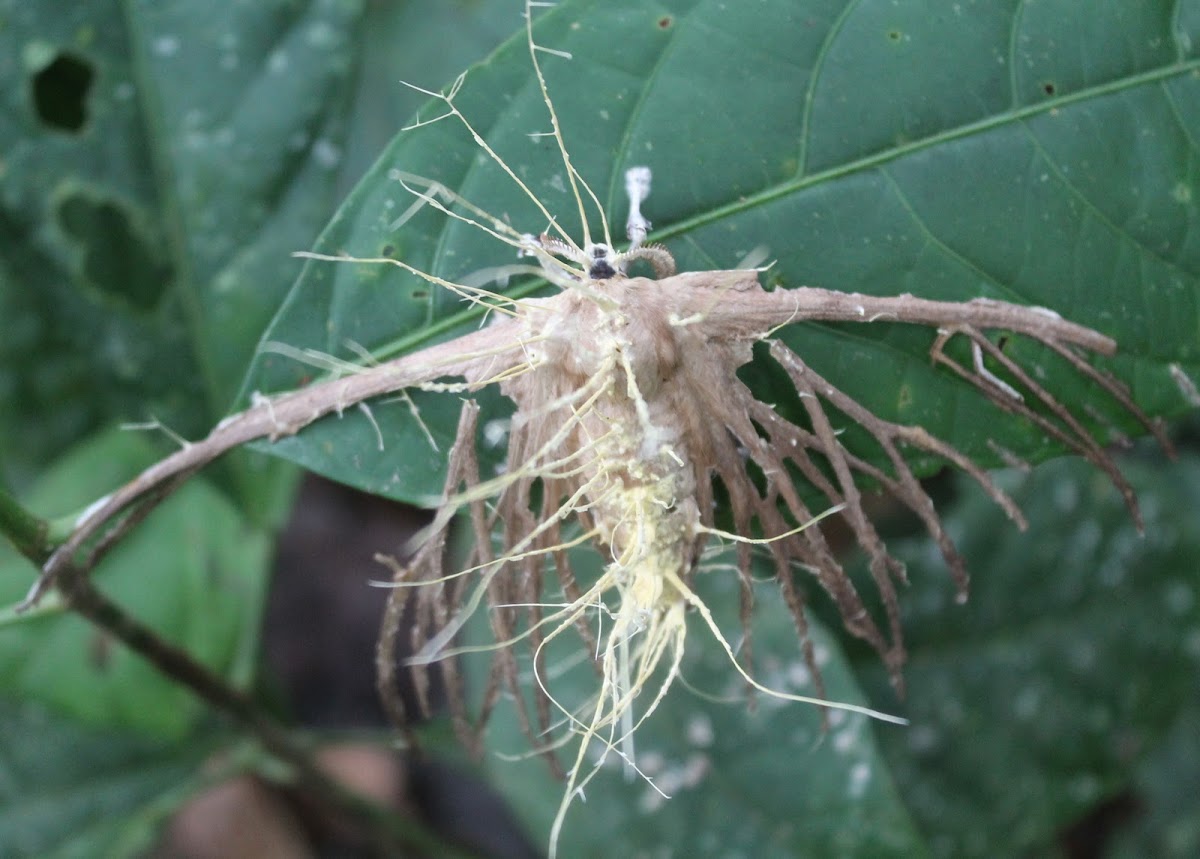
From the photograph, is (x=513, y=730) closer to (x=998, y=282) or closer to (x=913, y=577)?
(x=913, y=577)

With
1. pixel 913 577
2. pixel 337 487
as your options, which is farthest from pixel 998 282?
pixel 337 487

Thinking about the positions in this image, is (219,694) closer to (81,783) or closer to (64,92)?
(81,783)

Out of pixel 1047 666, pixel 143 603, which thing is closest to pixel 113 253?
pixel 143 603

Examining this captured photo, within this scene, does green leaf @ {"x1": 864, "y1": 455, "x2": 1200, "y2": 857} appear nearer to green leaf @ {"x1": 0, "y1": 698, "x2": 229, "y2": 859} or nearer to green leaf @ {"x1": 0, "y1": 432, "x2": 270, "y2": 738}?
green leaf @ {"x1": 0, "y1": 432, "x2": 270, "y2": 738}

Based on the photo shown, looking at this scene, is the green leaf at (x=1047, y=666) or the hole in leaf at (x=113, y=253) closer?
the hole in leaf at (x=113, y=253)

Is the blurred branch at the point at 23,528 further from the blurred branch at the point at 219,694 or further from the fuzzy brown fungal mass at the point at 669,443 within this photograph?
the fuzzy brown fungal mass at the point at 669,443

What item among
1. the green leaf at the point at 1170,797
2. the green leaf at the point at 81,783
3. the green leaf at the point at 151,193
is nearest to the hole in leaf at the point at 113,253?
the green leaf at the point at 151,193

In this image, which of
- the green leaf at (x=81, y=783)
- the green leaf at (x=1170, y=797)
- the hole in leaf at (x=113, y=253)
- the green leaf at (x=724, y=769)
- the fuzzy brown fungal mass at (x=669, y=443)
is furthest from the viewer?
the green leaf at (x=1170, y=797)
